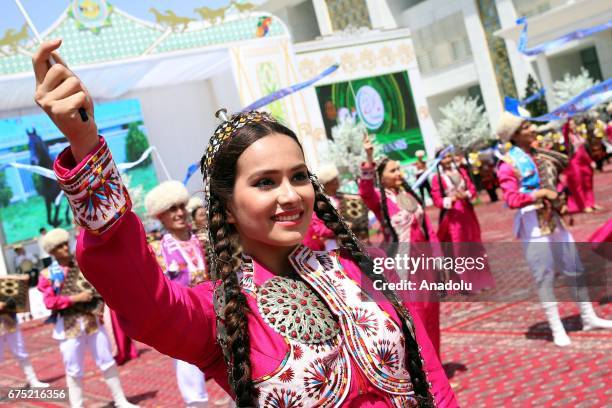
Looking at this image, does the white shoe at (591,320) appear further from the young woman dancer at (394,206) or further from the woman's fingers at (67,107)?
the woman's fingers at (67,107)

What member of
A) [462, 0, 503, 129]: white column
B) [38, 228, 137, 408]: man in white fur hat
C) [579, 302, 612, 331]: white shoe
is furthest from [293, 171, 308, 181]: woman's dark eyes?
[462, 0, 503, 129]: white column

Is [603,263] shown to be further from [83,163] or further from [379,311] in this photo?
[83,163]

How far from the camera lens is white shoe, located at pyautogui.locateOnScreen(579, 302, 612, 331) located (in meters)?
6.39

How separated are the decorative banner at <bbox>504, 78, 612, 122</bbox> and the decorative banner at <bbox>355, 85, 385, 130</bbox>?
26286mm

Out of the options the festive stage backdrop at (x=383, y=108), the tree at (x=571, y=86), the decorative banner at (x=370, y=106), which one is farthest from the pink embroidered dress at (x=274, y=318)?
the tree at (x=571, y=86)

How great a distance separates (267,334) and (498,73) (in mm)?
41861

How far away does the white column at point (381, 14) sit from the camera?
46562 mm

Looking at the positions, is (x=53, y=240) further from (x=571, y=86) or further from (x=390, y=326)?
(x=571, y=86)

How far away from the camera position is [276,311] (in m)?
1.95

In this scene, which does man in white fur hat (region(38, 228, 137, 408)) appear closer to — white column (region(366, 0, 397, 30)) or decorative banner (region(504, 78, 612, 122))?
decorative banner (region(504, 78, 612, 122))

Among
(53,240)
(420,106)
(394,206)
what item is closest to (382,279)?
(394,206)

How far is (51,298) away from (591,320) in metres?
4.87

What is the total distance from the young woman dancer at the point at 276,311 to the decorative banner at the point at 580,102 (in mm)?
4669

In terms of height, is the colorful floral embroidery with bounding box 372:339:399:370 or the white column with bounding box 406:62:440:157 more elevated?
the white column with bounding box 406:62:440:157
